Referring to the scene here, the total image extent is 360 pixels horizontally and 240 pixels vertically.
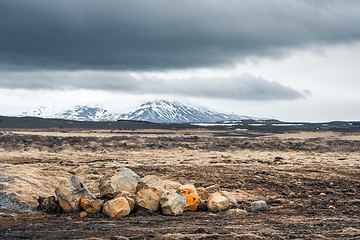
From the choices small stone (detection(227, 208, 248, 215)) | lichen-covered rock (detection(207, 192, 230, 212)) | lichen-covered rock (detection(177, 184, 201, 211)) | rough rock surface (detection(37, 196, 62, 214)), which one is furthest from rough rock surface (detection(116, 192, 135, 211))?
small stone (detection(227, 208, 248, 215))

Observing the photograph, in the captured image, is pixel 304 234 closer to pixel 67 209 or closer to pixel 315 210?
pixel 315 210

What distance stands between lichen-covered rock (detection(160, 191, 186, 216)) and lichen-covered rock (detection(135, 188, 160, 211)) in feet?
0.98

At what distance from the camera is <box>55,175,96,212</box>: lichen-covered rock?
11.4 metres

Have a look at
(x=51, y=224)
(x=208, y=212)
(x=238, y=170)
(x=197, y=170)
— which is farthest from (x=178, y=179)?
(x=51, y=224)

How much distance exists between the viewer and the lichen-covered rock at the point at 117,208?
428 inches

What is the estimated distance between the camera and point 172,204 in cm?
1134

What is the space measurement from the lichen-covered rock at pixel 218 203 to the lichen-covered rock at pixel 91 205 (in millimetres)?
3673

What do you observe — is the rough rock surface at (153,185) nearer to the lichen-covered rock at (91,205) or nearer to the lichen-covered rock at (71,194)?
the lichen-covered rock at (91,205)

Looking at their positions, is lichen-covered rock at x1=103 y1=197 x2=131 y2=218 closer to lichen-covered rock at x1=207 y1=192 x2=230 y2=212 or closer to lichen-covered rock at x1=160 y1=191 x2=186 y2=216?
lichen-covered rock at x1=160 y1=191 x2=186 y2=216

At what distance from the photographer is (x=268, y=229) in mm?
9055

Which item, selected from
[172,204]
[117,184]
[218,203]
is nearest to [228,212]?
[218,203]

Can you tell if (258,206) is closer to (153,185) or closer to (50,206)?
(153,185)

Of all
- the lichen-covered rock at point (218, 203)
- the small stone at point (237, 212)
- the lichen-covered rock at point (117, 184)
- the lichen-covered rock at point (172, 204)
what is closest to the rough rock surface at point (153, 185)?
the lichen-covered rock at point (117, 184)

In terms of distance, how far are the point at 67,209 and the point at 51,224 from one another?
1.63 metres
